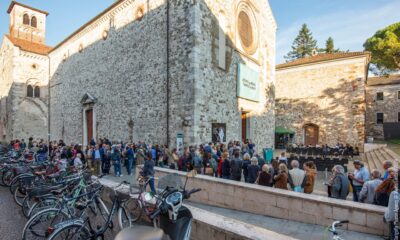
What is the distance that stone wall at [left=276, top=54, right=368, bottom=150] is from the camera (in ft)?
70.2

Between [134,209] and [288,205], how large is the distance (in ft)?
11.0

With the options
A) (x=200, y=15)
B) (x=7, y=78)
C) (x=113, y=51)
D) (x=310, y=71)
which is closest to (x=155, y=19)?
(x=200, y=15)

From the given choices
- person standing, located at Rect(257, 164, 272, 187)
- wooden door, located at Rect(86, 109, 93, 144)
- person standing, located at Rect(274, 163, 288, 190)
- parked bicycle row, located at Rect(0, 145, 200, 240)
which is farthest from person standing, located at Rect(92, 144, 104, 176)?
wooden door, located at Rect(86, 109, 93, 144)

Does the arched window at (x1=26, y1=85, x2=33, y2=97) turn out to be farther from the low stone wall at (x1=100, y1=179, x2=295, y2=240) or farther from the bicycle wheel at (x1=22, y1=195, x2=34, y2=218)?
the low stone wall at (x1=100, y1=179, x2=295, y2=240)

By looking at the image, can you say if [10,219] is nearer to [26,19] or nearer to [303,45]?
[26,19]

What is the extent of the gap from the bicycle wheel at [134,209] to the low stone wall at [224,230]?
135 centimetres

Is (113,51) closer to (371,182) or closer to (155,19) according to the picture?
(155,19)

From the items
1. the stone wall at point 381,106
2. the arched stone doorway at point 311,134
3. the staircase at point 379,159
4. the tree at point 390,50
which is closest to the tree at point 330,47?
the stone wall at point 381,106

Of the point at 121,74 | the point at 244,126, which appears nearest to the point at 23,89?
the point at 121,74

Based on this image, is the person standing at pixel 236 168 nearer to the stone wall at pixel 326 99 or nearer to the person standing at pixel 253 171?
the person standing at pixel 253 171

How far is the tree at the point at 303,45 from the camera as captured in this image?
47.4 m

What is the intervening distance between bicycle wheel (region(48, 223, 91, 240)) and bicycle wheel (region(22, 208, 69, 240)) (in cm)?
59

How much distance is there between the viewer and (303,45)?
157 ft

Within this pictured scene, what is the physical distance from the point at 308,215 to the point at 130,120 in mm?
12006
